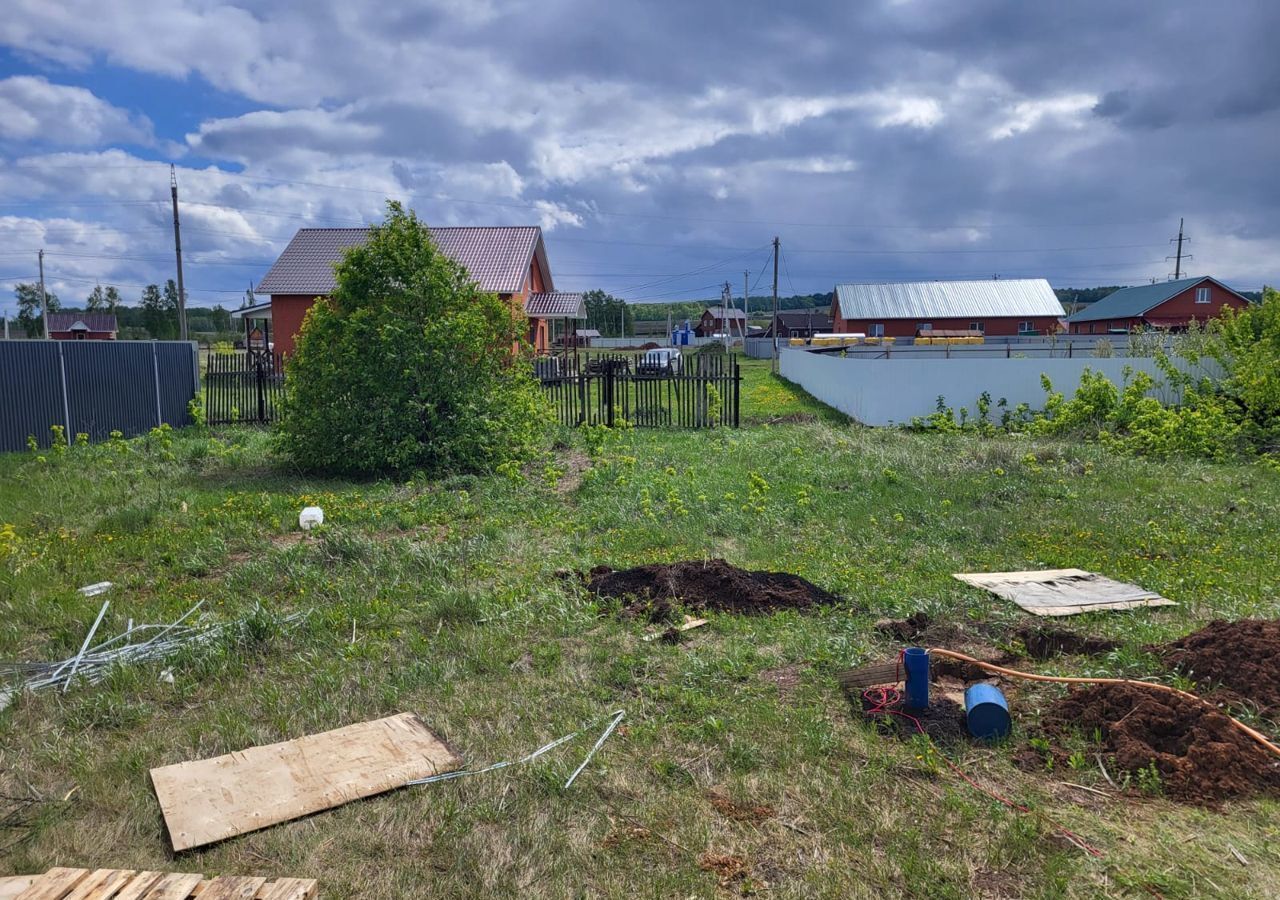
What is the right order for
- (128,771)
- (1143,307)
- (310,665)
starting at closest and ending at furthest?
(128,771) < (310,665) < (1143,307)

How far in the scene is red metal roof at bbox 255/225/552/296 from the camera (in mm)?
29297

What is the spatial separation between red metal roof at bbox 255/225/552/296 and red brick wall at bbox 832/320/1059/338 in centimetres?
3274

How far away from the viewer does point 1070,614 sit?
5.78 meters

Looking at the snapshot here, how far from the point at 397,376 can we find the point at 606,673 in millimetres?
7442

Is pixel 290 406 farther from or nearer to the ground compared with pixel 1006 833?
farther from the ground

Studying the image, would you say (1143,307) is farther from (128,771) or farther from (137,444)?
(128,771)

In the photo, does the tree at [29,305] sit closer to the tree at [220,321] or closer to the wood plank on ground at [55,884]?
the tree at [220,321]

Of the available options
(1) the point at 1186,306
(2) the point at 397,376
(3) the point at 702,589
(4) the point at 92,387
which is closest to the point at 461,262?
(4) the point at 92,387

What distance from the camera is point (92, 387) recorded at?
15250 mm

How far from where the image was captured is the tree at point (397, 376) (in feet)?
36.8

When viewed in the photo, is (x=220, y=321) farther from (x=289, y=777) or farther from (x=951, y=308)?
(x=289, y=777)

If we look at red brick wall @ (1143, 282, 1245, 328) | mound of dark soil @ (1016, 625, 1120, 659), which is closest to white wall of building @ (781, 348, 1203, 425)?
mound of dark soil @ (1016, 625, 1120, 659)

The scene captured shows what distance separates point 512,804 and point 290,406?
30.1 feet

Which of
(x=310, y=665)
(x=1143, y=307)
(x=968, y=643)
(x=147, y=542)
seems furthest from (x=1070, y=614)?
(x=1143, y=307)
